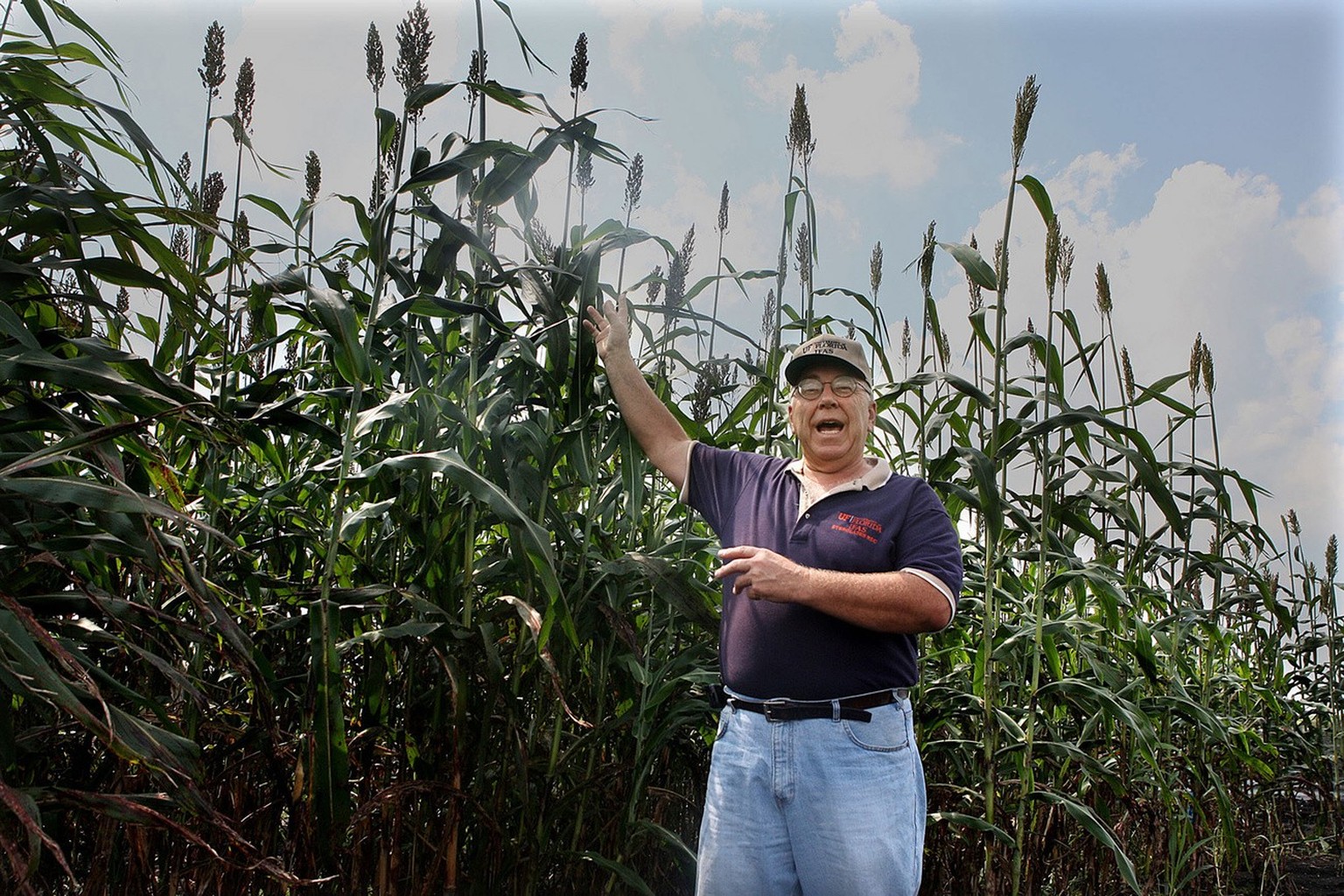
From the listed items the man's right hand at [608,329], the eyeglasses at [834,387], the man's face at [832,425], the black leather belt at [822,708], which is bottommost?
the black leather belt at [822,708]

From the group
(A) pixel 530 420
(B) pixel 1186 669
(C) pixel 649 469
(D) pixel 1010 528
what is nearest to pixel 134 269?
(A) pixel 530 420

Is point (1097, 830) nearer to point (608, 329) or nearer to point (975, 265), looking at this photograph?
point (975, 265)

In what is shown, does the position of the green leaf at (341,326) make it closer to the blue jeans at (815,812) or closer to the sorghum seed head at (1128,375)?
the blue jeans at (815,812)

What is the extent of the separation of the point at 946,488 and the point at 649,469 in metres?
0.72

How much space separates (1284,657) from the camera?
5199 mm

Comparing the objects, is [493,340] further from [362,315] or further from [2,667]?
[2,667]

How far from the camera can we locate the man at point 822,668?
1844 mm

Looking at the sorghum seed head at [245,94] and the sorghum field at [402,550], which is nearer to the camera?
the sorghum field at [402,550]

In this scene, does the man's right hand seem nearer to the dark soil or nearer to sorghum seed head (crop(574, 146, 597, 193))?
sorghum seed head (crop(574, 146, 597, 193))

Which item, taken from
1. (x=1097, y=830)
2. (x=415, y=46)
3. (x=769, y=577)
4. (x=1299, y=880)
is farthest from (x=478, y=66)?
(x=1299, y=880)

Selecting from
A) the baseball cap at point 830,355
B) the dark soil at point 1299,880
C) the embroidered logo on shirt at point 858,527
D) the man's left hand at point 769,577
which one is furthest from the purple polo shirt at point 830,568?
the dark soil at point 1299,880

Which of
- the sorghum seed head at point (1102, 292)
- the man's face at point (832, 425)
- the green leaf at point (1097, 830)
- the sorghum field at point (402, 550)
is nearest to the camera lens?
the sorghum field at point (402, 550)

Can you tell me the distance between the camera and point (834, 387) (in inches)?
84.7

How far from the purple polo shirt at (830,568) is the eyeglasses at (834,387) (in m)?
0.20
